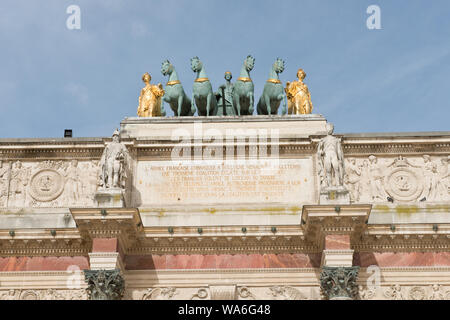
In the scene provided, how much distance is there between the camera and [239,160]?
92.2 feet

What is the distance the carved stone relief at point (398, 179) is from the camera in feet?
Result: 90.6

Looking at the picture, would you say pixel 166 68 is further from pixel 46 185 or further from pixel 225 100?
pixel 46 185

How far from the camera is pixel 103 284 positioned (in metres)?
24.6

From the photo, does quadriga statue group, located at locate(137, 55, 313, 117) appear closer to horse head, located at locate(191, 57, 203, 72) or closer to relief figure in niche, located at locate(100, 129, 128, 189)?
horse head, located at locate(191, 57, 203, 72)

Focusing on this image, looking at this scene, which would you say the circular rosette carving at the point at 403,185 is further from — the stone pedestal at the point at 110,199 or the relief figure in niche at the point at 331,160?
the stone pedestal at the point at 110,199

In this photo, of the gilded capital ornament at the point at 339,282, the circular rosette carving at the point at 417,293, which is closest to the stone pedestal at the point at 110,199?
the gilded capital ornament at the point at 339,282

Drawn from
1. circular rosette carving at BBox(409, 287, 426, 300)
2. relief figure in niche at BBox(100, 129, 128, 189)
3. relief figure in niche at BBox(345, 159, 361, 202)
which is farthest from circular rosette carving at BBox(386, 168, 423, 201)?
relief figure in niche at BBox(100, 129, 128, 189)

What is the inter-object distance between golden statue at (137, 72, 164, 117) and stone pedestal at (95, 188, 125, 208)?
4.42 m

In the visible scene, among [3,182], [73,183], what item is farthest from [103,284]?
[3,182]

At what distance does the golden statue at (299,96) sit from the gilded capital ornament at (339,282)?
6.69m

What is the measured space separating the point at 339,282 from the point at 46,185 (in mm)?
9575

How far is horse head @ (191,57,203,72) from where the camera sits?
30.2m

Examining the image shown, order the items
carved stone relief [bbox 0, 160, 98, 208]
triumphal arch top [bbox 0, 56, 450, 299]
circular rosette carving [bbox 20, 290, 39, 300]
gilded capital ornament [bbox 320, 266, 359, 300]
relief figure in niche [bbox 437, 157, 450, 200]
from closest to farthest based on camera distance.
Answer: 1. gilded capital ornament [bbox 320, 266, 359, 300]
2. triumphal arch top [bbox 0, 56, 450, 299]
3. circular rosette carving [bbox 20, 290, 39, 300]
4. relief figure in niche [bbox 437, 157, 450, 200]
5. carved stone relief [bbox 0, 160, 98, 208]
